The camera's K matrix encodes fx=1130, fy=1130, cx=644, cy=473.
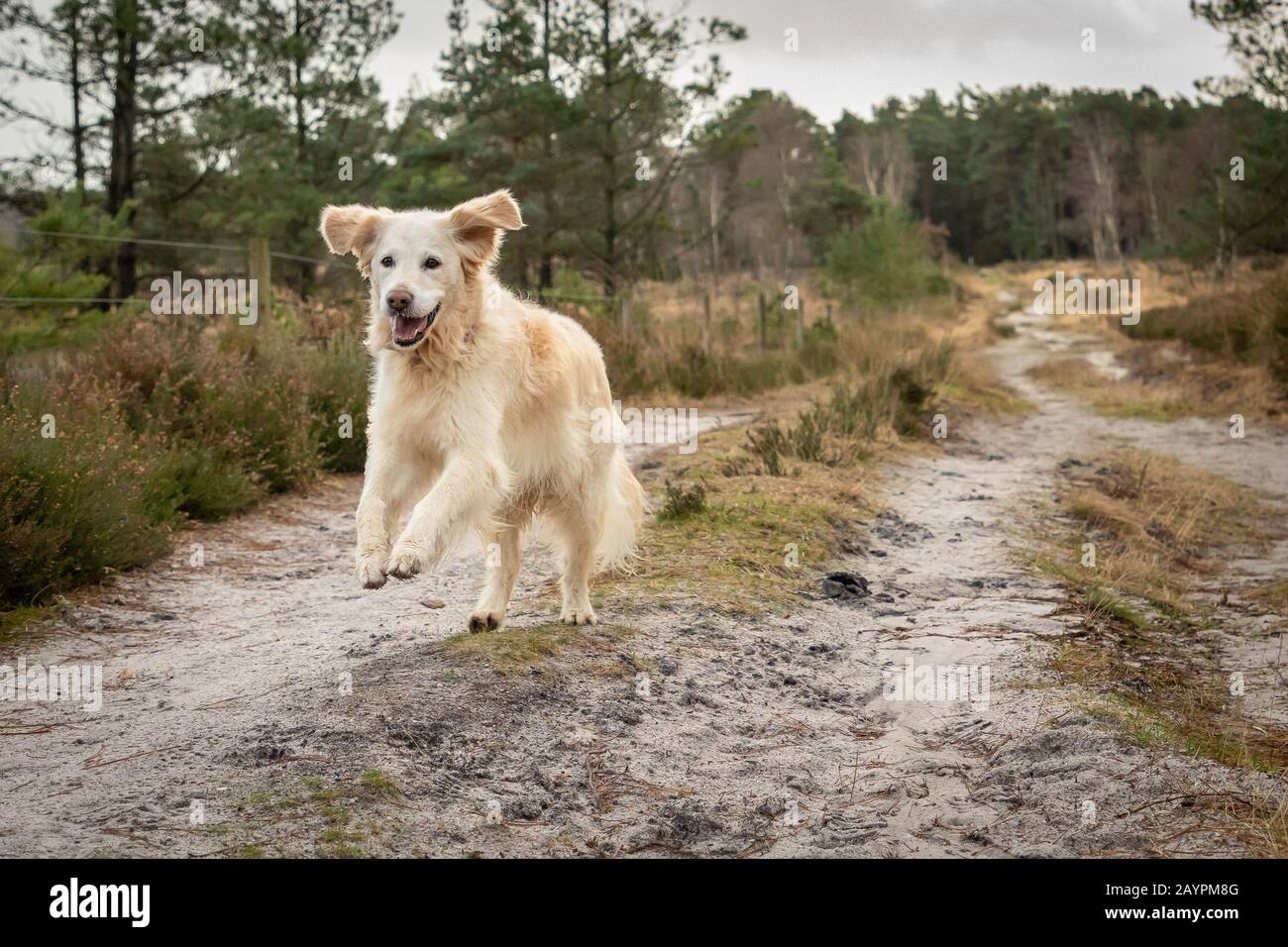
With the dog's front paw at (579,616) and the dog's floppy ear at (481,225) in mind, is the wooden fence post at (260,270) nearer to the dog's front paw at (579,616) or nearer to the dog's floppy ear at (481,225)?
the dog's floppy ear at (481,225)

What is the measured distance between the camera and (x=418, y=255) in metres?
4.64

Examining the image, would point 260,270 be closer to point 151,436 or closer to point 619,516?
point 151,436

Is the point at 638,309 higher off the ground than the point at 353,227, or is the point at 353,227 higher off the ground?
the point at 638,309

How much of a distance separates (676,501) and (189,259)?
13.5 m

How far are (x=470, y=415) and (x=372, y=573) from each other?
0.81m

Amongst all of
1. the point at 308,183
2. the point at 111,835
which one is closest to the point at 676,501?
the point at 111,835

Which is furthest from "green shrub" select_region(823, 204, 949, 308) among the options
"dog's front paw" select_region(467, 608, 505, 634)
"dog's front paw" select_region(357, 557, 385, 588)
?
"dog's front paw" select_region(357, 557, 385, 588)

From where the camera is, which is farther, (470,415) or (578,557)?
(578,557)

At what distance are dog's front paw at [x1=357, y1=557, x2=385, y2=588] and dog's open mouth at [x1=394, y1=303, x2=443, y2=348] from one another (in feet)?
3.04

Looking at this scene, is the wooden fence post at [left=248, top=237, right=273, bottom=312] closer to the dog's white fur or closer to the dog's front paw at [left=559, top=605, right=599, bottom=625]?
the dog's white fur

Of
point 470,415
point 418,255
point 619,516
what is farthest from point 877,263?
point 470,415

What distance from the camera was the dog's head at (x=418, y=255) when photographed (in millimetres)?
4535

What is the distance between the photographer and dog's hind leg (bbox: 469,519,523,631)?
5.19m

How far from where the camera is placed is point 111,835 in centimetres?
315
